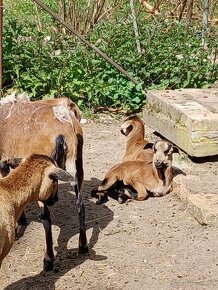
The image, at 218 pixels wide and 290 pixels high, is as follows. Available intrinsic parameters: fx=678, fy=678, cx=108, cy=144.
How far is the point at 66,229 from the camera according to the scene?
6297 mm

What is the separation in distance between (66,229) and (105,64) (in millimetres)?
4548

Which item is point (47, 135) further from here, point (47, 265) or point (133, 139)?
point (133, 139)

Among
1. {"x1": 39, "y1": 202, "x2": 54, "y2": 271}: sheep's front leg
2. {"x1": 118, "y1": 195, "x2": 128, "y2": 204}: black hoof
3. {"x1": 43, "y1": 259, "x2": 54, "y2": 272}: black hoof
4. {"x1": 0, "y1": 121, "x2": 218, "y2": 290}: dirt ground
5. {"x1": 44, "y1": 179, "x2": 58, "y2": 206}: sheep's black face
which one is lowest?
{"x1": 118, "y1": 195, "x2": 128, "y2": 204}: black hoof

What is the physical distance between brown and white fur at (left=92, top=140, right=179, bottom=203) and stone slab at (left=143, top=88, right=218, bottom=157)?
2.41 feet

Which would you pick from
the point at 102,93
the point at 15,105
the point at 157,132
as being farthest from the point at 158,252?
the point at 102,93

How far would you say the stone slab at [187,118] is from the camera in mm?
7754

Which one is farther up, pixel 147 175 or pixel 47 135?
pixel 47 135

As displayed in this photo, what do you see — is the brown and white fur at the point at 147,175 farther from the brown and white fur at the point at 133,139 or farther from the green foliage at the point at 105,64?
the green foliage at the point at 105,64

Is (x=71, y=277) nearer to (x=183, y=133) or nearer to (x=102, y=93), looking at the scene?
(x=183, y=133)

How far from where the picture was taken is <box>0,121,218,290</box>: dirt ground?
208 inches

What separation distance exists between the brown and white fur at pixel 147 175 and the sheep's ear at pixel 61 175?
7.53ft

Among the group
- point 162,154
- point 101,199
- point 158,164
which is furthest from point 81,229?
point 162,154

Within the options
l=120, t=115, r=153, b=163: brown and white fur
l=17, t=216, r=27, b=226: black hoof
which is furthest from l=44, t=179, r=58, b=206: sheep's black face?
l=120, t=115, r=153, b=163: brown and white fur

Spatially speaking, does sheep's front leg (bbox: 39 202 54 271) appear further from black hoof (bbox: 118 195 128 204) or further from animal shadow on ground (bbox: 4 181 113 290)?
black hoof (bbox: 118 195 128 204)
